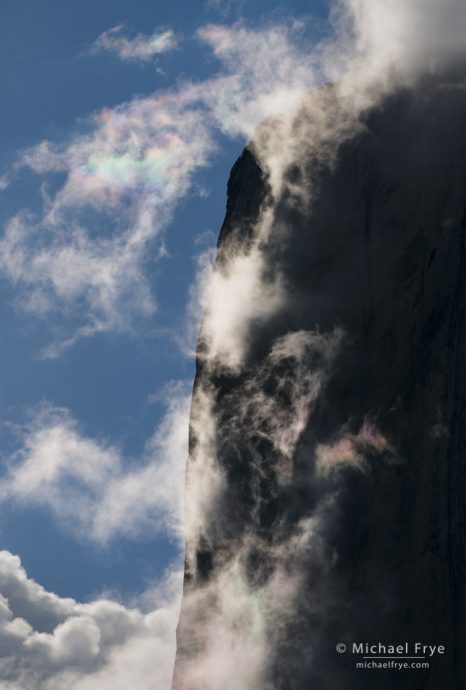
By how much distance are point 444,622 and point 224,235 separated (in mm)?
28905

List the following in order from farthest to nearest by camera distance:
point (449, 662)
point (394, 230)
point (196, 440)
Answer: point (196, 440) → point (394, 230) → point (449, 662)

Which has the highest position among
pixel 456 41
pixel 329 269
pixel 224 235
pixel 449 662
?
pixel 456 41

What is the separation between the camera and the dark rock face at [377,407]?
5716 cm

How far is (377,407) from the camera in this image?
61.5 meters

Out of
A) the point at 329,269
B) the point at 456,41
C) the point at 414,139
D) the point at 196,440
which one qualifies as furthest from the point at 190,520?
the point at 456,41

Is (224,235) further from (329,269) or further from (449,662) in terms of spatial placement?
(449,662)

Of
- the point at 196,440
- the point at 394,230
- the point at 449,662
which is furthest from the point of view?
the point at 196,440

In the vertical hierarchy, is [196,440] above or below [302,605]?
above

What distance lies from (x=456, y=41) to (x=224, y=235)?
18.3 meters

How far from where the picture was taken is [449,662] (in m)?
55.4

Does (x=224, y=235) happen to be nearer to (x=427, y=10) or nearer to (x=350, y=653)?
(x=427, y=10)

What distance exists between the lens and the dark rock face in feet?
188

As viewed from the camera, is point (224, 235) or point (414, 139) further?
point (224, 235)

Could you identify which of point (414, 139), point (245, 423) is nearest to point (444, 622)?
point (245, 423)
